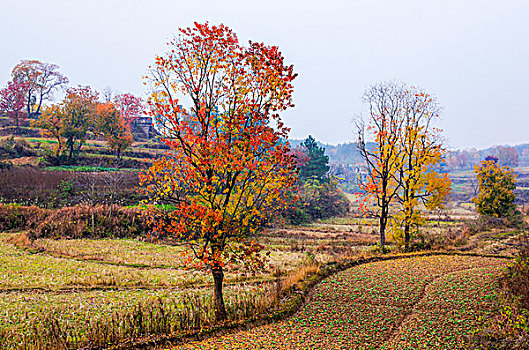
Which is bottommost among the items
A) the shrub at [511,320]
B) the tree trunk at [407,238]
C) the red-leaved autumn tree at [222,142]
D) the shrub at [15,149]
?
the tree trunk at [407,238]

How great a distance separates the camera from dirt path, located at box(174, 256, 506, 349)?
21.3 ft

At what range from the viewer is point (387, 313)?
319 inches

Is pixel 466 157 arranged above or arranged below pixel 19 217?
above

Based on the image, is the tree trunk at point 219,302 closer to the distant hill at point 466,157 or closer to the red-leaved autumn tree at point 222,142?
the red-leaved autumn tree at point 222,142

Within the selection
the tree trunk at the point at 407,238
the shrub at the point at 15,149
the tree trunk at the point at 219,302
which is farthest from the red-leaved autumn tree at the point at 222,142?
the shrub at the point at 15,149

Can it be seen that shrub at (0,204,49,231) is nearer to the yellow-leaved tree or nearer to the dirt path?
the dirt path

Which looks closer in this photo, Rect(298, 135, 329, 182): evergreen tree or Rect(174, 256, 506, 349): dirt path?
Rect(174, 256, 506, 349): dirt path

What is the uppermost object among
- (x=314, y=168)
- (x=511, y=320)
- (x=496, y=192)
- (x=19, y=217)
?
(x=314, y=168)

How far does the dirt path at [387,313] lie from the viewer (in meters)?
6.50

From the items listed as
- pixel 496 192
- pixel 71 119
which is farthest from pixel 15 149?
pixel 496 192

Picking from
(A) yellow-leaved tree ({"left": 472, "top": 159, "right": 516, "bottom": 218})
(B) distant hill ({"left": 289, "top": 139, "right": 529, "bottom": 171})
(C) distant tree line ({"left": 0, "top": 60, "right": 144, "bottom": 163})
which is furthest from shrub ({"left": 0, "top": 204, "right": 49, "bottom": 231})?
(B) distant hill ({"left": 289, "top": 139, "right": 529, "bottom": 171})

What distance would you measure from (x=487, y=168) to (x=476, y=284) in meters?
28.3

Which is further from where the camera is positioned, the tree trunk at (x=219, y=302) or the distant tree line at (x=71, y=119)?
the distant tree line at (x=71, y=119)

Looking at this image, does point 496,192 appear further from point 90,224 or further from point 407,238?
point 90,224
